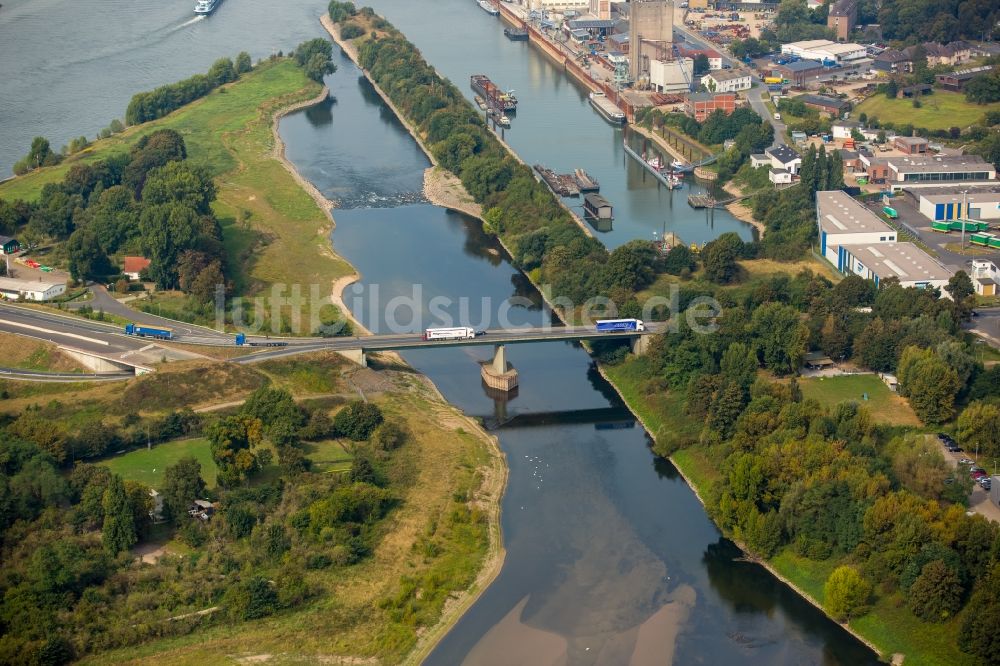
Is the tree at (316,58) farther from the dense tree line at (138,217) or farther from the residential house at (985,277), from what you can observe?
the residential house at (985,277)

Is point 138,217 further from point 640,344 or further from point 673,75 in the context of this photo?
point 673,75

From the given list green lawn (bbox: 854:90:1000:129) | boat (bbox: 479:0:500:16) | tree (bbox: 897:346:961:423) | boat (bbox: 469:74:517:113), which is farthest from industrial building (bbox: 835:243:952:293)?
boat (bbox: 479:0:500:16)

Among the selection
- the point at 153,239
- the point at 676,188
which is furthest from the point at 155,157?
the point at 676,188

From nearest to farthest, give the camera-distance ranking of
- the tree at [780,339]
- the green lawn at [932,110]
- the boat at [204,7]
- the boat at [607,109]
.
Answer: the tree at [780,339] → the green lawn at [932,110] → the boat at [607,109] → the boat at [204,7]

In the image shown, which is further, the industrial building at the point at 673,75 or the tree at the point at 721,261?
the industrial building at the point at 673,75

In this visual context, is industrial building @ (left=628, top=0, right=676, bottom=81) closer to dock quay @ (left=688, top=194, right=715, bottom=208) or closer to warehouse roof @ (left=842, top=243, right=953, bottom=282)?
dock quay @ (left=688, top=194, right=715, bottom=208)

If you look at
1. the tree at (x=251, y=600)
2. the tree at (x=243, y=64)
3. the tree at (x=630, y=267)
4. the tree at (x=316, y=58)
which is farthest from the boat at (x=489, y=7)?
the tree at (x=251, y=600)
